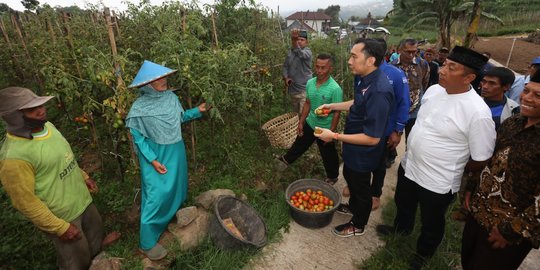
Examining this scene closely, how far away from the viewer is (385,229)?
3.60m

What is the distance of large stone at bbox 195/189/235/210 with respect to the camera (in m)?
3.59

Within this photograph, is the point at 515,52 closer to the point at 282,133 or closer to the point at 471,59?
the point at 282,133

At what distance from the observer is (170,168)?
3.03 metres

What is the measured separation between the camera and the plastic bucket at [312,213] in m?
3.58

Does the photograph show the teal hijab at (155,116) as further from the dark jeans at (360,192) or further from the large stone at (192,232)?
the dark jeans at (360,192)

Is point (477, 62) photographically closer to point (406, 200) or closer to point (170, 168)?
point (406, 200)

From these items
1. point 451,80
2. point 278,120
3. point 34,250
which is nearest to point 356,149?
point 451,80

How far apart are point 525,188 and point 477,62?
0.97m

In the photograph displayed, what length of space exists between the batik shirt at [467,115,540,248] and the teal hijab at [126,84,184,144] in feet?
9.27

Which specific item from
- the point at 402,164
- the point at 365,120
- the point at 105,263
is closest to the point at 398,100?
the point at 402,164

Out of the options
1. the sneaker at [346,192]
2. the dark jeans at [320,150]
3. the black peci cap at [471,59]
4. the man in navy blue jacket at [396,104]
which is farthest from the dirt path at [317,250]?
the black peci cap at [471,59]

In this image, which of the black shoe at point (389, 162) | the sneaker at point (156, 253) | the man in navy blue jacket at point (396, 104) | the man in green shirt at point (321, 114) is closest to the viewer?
the sneaker at point (156, 253)

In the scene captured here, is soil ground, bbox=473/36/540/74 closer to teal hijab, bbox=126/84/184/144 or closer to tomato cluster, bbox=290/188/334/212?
tomato cluster, bbox=290/188/334/212

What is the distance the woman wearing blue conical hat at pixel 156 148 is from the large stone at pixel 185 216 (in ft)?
0.38
